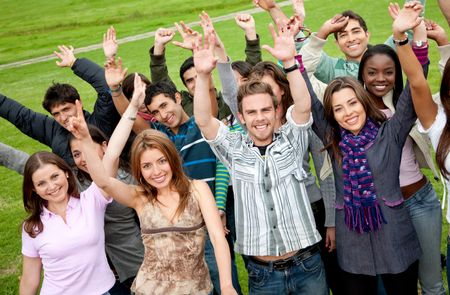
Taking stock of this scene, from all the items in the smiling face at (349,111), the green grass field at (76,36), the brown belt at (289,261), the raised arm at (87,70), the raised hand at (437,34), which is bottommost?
the brown belt at (289,261)

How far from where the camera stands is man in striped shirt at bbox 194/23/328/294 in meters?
3.57

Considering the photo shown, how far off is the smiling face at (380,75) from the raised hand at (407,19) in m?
0.67

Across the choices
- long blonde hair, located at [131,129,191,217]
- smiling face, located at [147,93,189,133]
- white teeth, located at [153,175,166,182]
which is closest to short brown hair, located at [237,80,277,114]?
long blonde hair, located at [131,129,191,217]

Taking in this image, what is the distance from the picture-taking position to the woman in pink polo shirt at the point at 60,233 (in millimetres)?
3691

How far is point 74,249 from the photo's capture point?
3680mm

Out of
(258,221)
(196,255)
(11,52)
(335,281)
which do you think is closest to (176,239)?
(196,255)

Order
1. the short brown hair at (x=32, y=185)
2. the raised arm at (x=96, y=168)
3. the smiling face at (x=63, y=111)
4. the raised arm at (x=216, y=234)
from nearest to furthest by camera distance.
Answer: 1. the raised arm at (x=216, y=234)
2. the raised arm at (x=96, y=168)
3. the short brown hair at (x=32, y=185)
4. the smiling face at (x=63, y=111)

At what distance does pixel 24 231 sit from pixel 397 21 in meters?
2.80

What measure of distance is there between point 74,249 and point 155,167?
795 millimetres

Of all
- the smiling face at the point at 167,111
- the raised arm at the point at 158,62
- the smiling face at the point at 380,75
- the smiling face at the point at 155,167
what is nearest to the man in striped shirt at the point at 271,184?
the smiling face at the point at 155,167

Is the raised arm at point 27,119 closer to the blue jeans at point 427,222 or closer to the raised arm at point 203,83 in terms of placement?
the raised arm at point 203,83

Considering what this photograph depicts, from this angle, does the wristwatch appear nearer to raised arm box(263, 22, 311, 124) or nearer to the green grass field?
raised arm box(263, 22, 311, 124)

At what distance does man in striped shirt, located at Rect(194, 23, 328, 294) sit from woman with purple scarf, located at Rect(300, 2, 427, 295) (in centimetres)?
23

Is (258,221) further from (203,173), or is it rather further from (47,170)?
(47,170)
